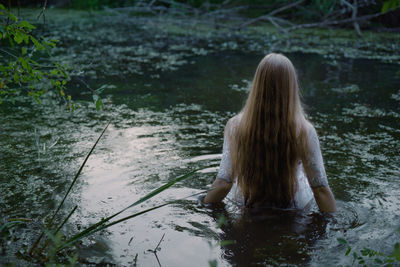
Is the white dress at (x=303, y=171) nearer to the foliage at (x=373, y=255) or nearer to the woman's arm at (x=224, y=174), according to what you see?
the woman's arm at (x=224, y=174)

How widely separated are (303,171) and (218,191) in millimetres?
617

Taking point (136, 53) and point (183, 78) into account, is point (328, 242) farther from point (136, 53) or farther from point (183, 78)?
point (136, 53)

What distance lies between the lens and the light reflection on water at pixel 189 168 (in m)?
2.74

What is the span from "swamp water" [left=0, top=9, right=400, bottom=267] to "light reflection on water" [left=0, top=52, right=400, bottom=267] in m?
0.01

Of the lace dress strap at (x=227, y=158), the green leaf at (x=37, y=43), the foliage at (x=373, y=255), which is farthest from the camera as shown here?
the lace dress strap at (x=227, y=158)

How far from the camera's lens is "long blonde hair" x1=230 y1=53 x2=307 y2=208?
267 cm

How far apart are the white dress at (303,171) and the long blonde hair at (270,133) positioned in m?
0.04

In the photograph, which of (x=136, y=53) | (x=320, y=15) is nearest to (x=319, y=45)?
(x=320, y=15)

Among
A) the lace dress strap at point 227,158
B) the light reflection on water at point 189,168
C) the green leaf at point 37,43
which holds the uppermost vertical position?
the green leaf at point 37,43

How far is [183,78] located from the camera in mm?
7602

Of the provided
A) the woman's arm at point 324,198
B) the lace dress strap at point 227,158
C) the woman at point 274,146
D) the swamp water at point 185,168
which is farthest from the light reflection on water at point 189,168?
the lace dress strap at point 227,158

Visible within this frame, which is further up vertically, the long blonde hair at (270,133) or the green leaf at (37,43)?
the green leaf at (37,43)

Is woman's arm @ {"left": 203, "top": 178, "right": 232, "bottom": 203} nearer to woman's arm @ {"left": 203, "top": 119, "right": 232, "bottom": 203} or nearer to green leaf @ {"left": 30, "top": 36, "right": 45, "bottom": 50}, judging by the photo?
woman's arm @ {"left": 203, "top": 119, "right": 232, "bottom": 203}

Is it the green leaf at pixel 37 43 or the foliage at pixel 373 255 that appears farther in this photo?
the green leaf at pixel 37 43
